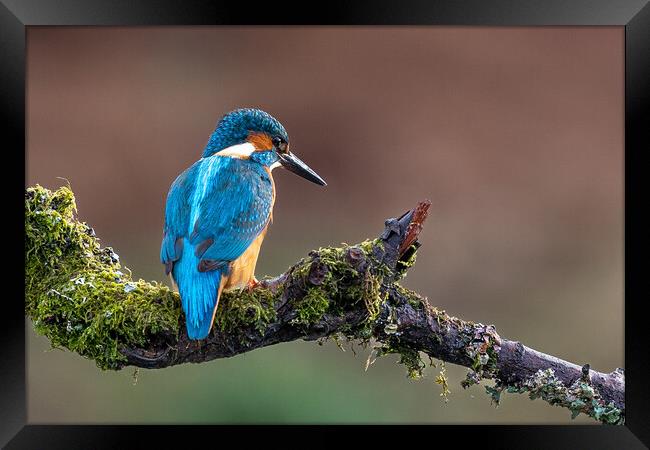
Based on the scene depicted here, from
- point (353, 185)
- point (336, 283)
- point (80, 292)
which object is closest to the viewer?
point (336, 283)

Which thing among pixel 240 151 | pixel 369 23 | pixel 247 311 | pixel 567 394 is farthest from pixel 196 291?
pixel 567 394

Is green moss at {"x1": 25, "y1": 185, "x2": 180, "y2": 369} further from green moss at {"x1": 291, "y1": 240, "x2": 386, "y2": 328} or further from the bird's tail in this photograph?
green moss at {"x1": 291, "y1": 240, "x2": 386, "y2": 328}

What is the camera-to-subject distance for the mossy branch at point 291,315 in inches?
83.5

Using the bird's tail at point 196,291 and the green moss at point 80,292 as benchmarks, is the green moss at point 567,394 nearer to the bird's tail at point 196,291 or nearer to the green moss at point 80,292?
the bird's tail at point 196,291

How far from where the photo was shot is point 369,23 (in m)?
2.42

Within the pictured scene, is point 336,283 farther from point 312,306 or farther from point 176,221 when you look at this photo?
point 176,221

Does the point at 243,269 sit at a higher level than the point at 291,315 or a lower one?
higher

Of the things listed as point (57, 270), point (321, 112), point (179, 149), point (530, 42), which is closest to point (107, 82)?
point (179, 149)

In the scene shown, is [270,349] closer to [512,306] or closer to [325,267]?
[512,306]

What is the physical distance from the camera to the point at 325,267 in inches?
81.7

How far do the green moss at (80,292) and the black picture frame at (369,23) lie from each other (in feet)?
0.21

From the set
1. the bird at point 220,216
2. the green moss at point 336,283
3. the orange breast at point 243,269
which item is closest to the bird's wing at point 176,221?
the bird at point 220,216

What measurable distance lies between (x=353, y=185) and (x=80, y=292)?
8.48 feet

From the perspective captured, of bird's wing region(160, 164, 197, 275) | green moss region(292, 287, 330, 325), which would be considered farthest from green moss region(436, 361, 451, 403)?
bird's wing region(160, 164, 197, 275)
